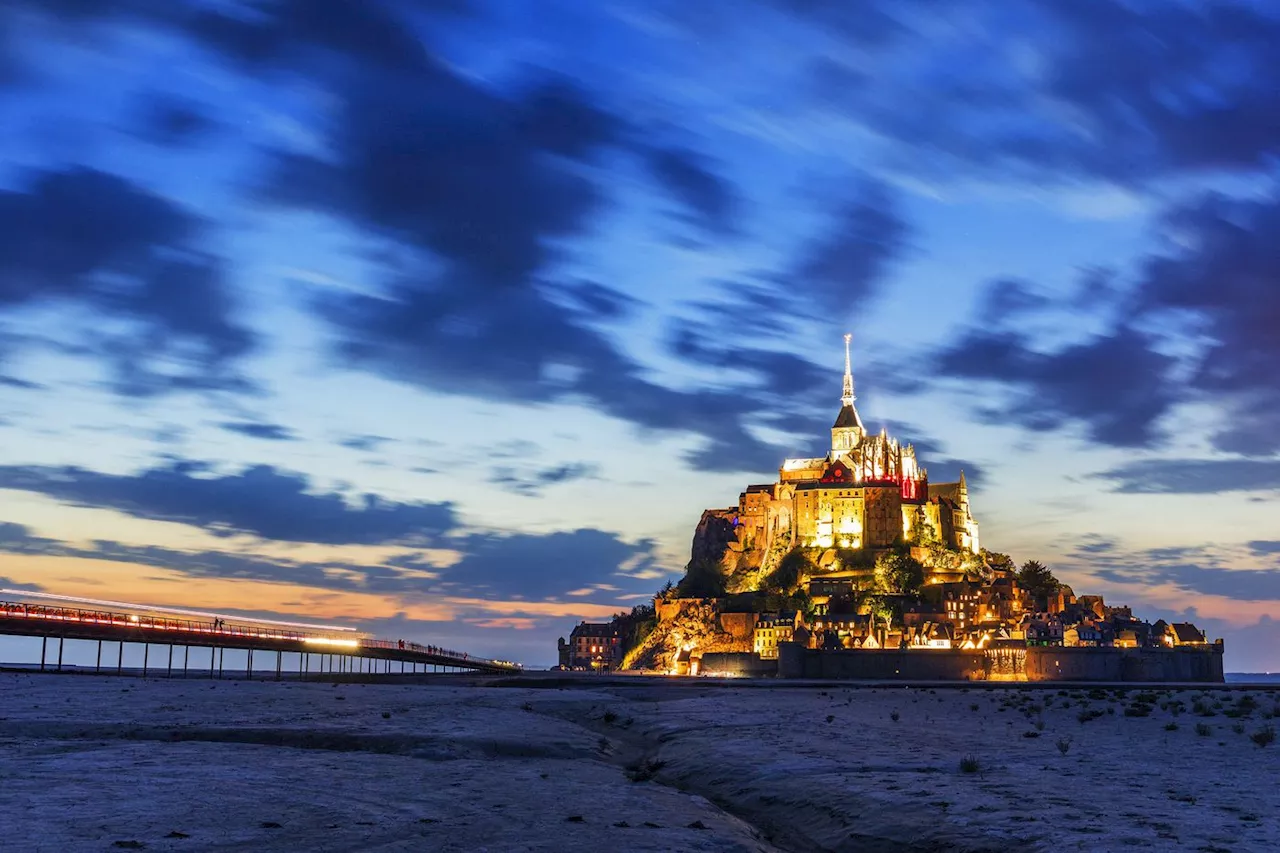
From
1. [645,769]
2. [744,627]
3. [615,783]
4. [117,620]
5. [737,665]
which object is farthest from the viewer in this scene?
[744,627]

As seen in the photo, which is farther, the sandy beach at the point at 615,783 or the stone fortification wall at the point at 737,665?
the stone fortification wall at the point at 737,665

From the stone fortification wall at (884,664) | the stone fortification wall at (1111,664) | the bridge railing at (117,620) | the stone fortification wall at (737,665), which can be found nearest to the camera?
the bridge railing at (117,620)

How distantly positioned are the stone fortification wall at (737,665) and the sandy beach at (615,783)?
437 feet

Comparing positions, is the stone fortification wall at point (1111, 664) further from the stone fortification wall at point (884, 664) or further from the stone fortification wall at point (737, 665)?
the stone fortification wall at point (737, 665)

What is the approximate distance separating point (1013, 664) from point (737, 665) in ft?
146

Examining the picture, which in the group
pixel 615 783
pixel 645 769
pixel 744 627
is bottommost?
pixel 645 769

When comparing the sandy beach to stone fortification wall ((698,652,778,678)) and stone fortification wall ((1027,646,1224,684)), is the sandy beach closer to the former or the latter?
stone fortification wall ((1027,646,1224,684))

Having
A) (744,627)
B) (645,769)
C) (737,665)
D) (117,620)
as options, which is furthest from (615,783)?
(744,627)

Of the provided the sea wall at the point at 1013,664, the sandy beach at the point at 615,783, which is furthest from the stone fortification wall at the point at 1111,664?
the sandy beach at the point at 615,783

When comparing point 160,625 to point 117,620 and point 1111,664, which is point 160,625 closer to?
Result: point 117,620

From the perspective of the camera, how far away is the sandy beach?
16094 millimetres

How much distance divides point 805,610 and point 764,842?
603 ft

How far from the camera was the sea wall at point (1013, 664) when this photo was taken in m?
140

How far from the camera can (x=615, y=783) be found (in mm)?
24062
